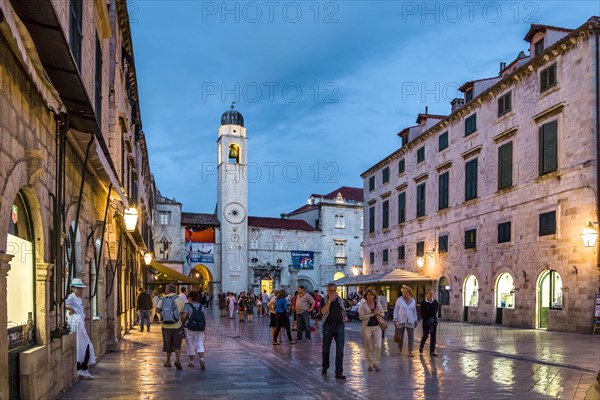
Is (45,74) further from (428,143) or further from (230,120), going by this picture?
(230,120)

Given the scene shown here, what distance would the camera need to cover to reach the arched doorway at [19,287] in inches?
264

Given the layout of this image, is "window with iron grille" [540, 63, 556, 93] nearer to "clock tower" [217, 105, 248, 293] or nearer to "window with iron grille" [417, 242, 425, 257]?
"window with iron grille" [417, 242, 425, 257]

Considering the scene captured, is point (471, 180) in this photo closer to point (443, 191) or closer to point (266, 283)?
point (443, 191)

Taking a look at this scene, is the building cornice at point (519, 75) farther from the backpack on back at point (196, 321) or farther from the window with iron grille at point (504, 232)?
the backpack on back at point (196, 321)

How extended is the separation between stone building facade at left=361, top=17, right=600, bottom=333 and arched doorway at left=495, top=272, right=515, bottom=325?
45 millimetres

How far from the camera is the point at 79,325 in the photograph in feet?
33.3

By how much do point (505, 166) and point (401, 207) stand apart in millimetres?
12449

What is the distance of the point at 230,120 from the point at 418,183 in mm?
32681

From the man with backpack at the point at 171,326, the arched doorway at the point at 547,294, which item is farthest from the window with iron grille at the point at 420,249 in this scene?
the man with backpack at the point at 171,326

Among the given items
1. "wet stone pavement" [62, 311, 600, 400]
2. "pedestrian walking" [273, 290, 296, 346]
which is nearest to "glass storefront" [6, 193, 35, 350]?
"wet stone pavement" [62, 311, 600, 400]

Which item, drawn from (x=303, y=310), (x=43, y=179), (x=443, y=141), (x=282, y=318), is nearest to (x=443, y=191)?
(x=443, y=141)

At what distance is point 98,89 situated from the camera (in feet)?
41.9

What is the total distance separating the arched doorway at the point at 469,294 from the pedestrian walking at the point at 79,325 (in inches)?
844

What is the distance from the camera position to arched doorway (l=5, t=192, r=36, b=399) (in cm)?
671
